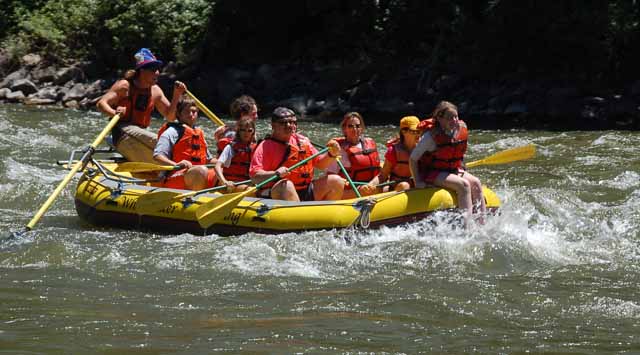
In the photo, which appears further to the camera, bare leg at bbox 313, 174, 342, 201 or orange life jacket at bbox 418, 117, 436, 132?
bare leg at bbox 313, 174, 342, 201

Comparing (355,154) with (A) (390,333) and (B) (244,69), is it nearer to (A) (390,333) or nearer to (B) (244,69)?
(A) (390,333)

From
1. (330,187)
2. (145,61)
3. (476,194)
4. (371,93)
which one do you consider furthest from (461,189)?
(371,93)

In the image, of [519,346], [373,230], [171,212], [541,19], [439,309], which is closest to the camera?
[519,346]

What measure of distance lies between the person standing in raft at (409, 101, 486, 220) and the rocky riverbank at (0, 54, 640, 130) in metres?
7.22

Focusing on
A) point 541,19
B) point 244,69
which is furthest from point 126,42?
point 541,19

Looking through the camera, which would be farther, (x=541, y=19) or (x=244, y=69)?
(x=244, y=69)

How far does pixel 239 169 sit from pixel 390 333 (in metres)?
3.00

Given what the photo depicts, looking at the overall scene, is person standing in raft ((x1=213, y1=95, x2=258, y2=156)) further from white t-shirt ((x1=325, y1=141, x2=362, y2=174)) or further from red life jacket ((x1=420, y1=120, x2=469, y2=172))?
red life jacket ((x1=420, y1=120, x2=469, y2=172))

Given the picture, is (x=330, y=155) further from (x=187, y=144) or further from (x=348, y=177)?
(x=187, y=144)

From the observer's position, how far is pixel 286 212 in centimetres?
725

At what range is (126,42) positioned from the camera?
775 inches

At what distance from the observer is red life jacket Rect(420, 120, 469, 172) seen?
7.25 m

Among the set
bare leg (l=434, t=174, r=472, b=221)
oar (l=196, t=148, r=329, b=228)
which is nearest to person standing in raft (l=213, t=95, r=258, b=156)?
oar (l=196, t=148, r=329, b=228)

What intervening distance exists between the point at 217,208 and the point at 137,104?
1809 millimetres
